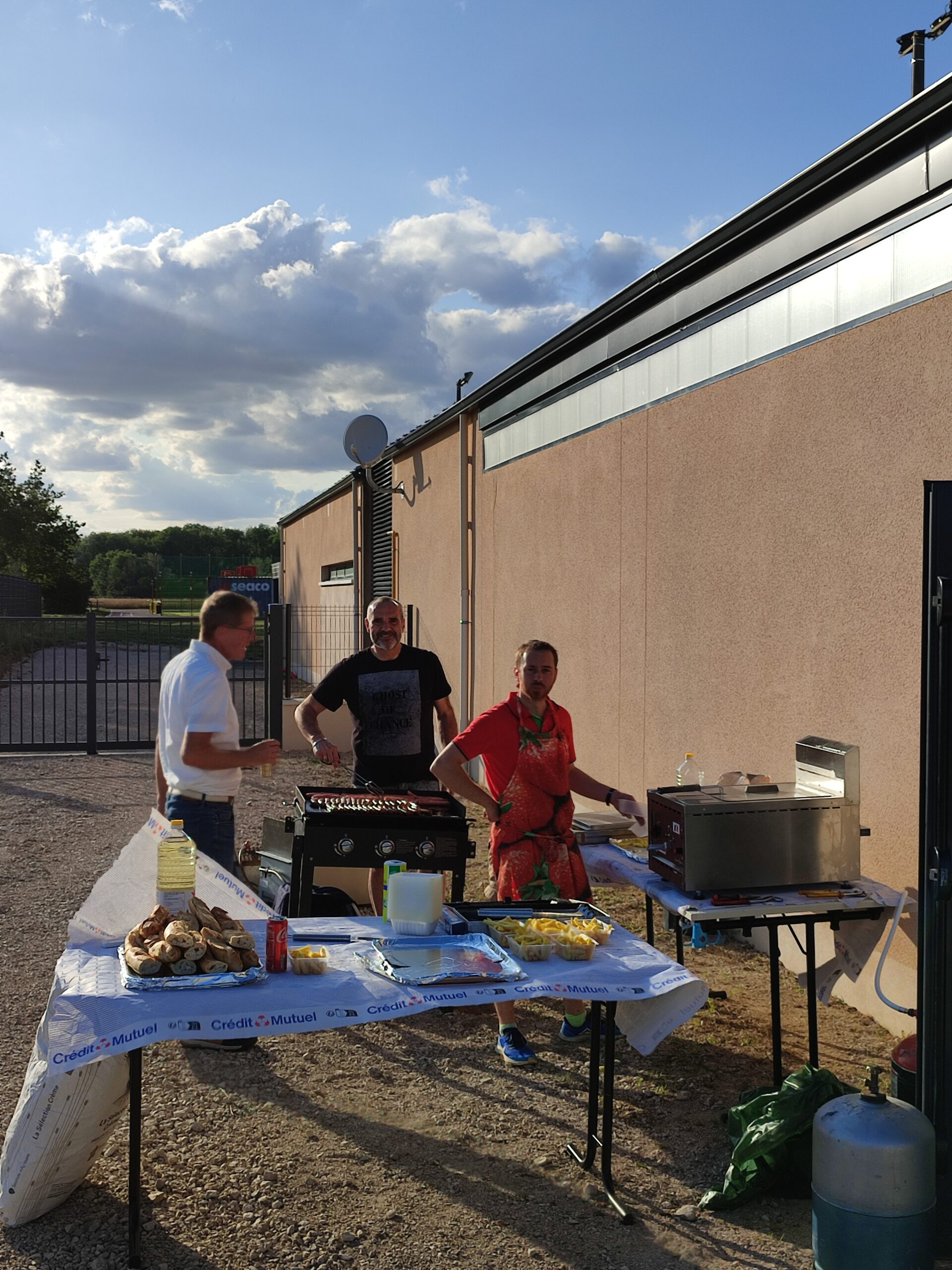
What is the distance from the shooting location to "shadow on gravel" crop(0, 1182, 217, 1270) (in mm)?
3172

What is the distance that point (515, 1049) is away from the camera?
15.0 ft

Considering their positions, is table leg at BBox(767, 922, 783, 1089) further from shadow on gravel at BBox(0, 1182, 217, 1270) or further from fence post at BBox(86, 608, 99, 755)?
fence post at BBox(86, 608, 99, 755)

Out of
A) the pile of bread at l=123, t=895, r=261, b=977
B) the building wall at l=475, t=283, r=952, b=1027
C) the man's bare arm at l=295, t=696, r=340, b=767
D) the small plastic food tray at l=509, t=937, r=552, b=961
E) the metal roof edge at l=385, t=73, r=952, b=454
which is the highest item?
the metal roof edge at l=385, t=73, r=952, b=454

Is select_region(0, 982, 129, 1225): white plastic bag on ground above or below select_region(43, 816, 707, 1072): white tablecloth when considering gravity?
below

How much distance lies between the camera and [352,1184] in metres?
3.64

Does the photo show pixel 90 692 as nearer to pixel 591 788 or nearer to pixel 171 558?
pixel 591 788

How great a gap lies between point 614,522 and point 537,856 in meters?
3.92

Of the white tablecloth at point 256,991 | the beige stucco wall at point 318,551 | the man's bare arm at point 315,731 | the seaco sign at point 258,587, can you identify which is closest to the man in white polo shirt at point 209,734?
the white tablecloth at point 256,991

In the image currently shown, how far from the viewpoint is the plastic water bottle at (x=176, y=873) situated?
11.0 ft

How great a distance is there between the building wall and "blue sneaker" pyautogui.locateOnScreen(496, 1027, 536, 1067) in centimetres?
173

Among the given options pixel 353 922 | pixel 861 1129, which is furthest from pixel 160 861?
pixel 861 1129

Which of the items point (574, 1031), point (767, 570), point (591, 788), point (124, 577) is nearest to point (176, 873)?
point (591, 788)

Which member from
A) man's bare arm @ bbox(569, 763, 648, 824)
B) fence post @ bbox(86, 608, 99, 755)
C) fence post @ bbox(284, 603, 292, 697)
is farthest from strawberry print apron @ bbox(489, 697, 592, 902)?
fence post @ bbox(86, 608, 99, 755)

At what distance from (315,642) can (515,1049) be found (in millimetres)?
17113
